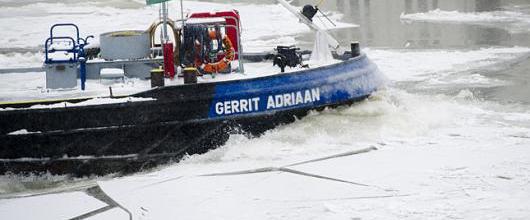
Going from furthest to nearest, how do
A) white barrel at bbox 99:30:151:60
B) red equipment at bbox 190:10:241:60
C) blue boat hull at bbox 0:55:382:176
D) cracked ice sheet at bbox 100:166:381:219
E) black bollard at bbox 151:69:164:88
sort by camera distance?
red equipment at bbox 190:10:241:60 → white barrel at bbox 99:30:151:60 → black bollard at bbox 151:69:164:88 → blue boat hull at bbox 0:55:382:176 → cracked ice sheet at bbox 100:166:381:219

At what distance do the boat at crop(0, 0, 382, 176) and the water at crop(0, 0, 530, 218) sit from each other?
8.7 inches

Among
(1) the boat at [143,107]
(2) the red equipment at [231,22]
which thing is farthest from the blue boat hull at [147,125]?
(2) the red equipment at [231,22]

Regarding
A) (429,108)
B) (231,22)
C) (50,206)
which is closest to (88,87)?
(50,206)

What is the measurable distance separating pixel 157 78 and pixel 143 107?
1.21ft

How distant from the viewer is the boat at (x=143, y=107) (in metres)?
7.11

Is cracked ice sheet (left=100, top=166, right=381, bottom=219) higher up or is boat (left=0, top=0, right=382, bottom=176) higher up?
boat (left=0, top=0, right=382, bottom=176)

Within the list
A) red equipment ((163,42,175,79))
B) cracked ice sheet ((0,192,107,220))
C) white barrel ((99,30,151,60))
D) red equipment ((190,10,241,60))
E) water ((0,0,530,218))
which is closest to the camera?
cracked ice sheet ((0,192,107,220))

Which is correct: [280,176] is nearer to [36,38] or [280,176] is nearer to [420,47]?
[420,47]

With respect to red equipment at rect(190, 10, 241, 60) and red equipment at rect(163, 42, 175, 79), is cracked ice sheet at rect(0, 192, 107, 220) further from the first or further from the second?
red equipment at rect(190, 10, 241, 60)

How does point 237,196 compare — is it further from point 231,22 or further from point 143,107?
point 231,22

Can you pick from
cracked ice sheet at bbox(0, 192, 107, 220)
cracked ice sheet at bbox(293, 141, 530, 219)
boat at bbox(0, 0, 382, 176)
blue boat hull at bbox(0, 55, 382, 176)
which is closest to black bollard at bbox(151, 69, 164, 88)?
boat at bbox(0, 0, 382, 176)

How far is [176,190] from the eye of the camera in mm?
6547

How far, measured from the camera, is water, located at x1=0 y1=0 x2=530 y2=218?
7.54 meters

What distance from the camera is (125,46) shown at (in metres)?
8.34
